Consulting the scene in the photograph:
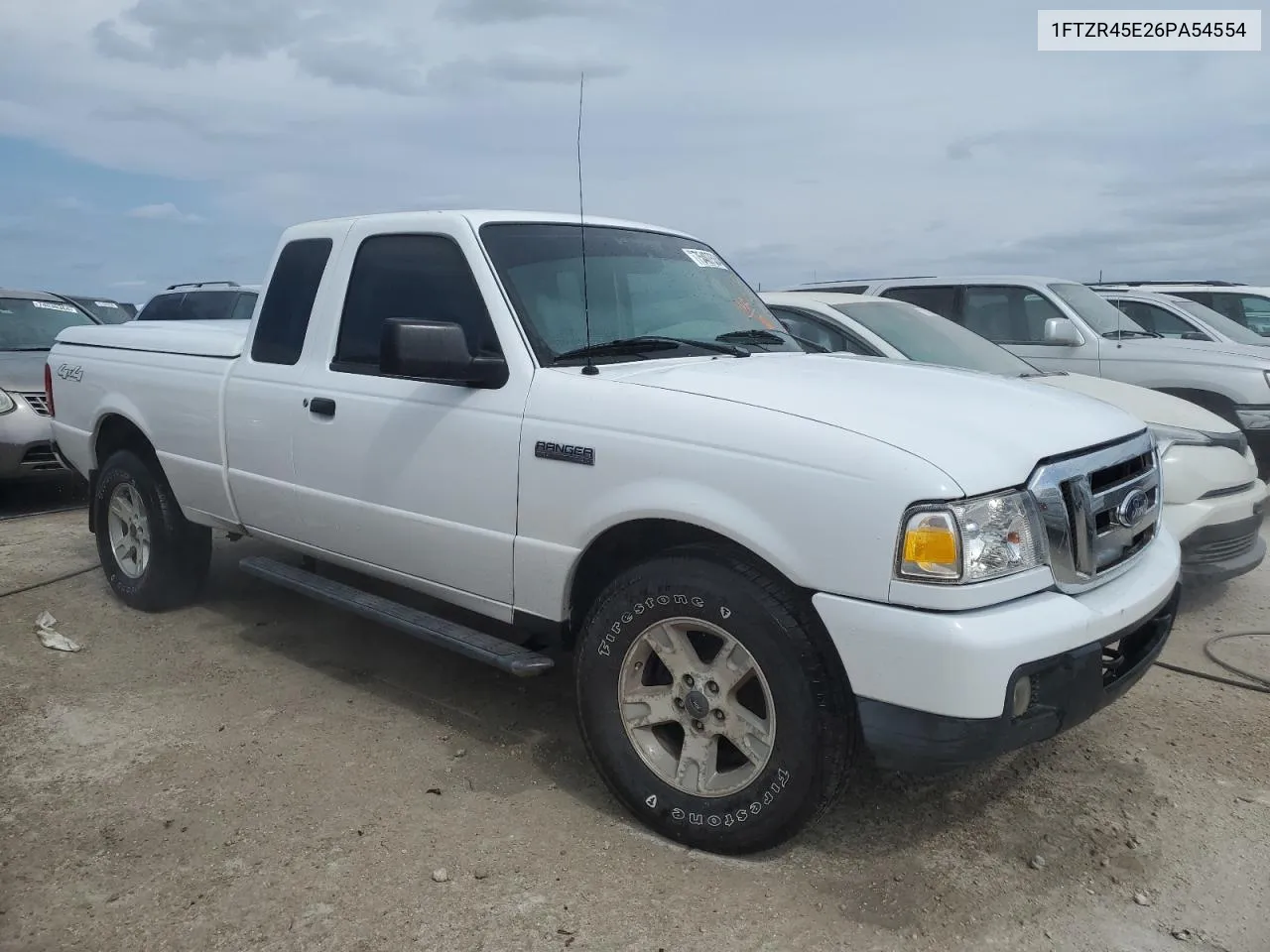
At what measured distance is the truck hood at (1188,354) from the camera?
798cm

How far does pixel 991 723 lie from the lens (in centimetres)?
259

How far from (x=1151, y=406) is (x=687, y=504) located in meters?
3.93

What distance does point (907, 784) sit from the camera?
351cm

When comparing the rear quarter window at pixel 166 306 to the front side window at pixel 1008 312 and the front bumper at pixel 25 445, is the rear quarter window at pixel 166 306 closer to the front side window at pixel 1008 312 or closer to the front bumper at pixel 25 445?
the front bumper at pixel 25 445

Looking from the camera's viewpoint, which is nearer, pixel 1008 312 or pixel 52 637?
pixel 52 637

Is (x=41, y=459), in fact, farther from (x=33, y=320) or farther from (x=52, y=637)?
(x=52, y=637)

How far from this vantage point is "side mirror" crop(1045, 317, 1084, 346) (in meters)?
7.66

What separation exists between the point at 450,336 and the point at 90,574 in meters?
4.05

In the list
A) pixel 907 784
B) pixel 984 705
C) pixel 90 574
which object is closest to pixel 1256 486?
pixel 907 784

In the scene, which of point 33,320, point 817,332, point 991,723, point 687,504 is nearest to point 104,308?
point 33,320

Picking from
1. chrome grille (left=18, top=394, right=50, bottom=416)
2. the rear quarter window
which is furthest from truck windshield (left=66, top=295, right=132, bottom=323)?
chrome grille (left=18, top=394, right=50, bottom=416)

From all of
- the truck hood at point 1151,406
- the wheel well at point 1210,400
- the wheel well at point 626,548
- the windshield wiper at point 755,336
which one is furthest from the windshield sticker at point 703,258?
the wheel well at point 1210,400

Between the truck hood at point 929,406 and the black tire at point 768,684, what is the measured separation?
0.49m

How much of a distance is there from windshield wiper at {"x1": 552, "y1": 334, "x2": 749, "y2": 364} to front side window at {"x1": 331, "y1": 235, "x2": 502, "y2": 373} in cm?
28
